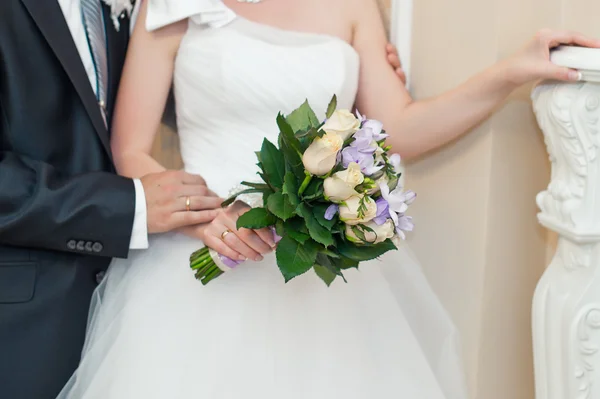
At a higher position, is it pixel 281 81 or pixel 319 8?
pixel 319 8

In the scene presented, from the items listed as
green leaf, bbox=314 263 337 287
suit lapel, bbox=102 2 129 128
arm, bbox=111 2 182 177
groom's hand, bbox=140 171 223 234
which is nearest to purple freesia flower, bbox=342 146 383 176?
green leaf, bbox=314 263 337 287

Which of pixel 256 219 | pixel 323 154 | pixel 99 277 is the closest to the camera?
pixel 323 154

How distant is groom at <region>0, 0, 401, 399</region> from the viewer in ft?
4.67

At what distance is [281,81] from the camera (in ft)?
5.41

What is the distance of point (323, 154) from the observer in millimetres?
1195

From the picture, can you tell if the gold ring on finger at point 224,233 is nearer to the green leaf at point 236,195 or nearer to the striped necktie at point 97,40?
the green leaf at point 236,195

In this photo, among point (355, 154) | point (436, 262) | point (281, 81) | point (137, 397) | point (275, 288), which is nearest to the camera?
point (355, 154)

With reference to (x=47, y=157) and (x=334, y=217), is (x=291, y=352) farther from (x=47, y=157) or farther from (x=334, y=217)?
(x=47, y=157)

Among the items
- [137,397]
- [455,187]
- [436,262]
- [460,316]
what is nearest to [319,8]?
[455,187]

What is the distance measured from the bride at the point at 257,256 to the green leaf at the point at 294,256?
0.12 m

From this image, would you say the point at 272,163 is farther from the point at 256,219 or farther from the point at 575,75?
the point at 575,75

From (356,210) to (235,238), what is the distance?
0.28 metres

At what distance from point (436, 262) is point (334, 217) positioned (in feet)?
1.96

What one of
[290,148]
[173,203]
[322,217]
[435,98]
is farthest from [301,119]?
[435,98]
